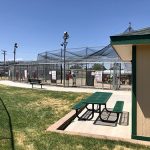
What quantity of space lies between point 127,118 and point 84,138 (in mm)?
3745

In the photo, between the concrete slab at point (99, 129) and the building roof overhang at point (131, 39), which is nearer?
the building roof overhang at point (131, 39)

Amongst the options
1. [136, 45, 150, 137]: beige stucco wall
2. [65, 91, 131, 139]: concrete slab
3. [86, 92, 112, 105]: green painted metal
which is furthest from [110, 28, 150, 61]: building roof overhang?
[86, 92, 112, 105]: green painted metal

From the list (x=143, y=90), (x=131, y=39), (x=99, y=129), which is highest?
(x=131, y=39)

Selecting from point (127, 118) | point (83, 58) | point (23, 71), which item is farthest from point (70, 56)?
point (127, 118)

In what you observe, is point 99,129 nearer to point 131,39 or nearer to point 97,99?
point 97,99

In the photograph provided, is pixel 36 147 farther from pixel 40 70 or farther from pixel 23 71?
pixel 23 71

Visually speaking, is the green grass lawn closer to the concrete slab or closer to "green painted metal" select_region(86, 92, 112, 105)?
the concrete slab

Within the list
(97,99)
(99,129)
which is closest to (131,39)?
(99,129)

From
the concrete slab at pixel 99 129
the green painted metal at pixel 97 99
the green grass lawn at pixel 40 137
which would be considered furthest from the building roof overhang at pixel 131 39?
the green painted metal at pixel 97 99

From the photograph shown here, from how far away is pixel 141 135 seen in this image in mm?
7781

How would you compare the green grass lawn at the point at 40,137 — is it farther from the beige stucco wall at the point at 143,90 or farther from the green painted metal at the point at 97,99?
the green painted metal at the point at 97,99

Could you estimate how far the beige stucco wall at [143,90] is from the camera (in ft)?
25.1

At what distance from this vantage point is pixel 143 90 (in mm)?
7746

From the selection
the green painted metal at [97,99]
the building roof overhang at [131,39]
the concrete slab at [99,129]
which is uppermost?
the building roof overhang at [131,39]
